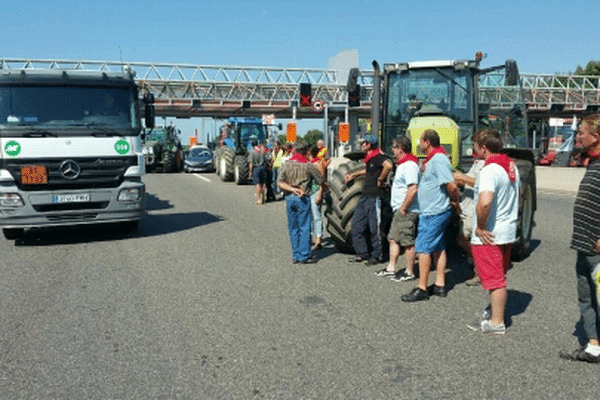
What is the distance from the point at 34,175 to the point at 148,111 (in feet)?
7.83

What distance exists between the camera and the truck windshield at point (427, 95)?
9.59 meters

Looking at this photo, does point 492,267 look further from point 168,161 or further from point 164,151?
point 164,151

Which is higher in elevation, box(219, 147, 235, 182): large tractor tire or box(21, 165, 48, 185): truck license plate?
box(21, 165, 48, 185): truck license plate

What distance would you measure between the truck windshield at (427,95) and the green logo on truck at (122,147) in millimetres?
4229

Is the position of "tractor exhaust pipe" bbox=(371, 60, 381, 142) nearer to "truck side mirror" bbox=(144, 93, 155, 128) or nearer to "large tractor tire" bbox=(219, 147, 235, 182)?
"truck side mirror" bbox=(144, 93, 155, 128)

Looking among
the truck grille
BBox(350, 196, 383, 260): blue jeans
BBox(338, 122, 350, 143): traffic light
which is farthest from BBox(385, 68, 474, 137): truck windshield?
BBox(338, 122, 350, 143): traffic light

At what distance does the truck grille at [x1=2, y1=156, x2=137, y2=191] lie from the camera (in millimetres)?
9609

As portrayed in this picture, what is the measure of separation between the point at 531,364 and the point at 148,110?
334 inches

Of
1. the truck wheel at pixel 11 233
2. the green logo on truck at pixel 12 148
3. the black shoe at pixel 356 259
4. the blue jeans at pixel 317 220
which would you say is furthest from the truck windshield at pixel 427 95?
the truck wheel at pixel 11 233

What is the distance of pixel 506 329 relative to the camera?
5.28 metres

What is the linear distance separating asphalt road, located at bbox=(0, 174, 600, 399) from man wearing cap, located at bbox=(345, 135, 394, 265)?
31cm

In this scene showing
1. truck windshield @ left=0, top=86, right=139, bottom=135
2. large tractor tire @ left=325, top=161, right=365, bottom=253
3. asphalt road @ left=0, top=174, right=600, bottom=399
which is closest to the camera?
asphalt road @ left=0, top=174, right=600, bottom=399

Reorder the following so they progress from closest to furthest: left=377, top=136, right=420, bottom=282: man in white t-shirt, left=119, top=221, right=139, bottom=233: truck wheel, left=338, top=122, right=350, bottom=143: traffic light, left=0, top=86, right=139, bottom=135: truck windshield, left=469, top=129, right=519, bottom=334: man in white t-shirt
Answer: left=469, top=129, right=519, bottom=334: man in white t-shirt, left=377, top=136, right=420, bottom=282: man in white t-shirt, left=0, top=86, right=139, bottom=135: truck windshield, left=119, top=221, right=139, bottom=233: truck wheel, left=338, top=122, right=350, bottom=143: traffic light

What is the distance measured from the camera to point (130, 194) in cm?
Answer: 1030
